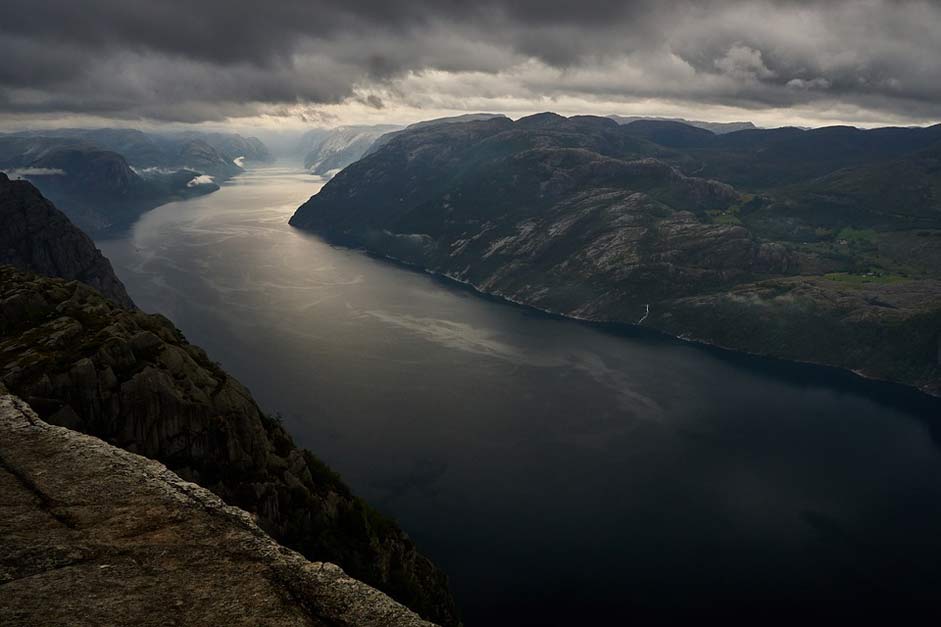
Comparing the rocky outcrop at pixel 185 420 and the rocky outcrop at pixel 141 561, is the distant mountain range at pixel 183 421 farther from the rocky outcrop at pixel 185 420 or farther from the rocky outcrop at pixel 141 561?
the rocky outcrop at pixel 141 561

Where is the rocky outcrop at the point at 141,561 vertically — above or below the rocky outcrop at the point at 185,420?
above

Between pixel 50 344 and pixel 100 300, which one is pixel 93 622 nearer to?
pixel 50 344

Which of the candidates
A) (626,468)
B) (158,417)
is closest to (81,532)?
(158,417)

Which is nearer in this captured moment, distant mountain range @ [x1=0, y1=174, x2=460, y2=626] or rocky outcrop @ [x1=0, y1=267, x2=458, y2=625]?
distant mountain range @ [x1=0, y1=174, x2=460, y2=626]

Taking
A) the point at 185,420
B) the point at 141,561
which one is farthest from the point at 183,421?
the point at 141,561

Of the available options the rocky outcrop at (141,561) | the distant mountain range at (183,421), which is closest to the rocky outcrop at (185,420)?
the distant mountain range at (183,421)

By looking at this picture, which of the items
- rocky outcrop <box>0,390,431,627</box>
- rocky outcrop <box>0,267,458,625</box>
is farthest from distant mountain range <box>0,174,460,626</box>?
rocky outcrop <box>0,390,431,627</box>

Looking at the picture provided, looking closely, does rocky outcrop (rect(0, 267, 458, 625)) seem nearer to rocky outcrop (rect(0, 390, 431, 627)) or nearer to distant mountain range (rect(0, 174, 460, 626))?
distant mountain range (rect(0, 174, 460, 626))
